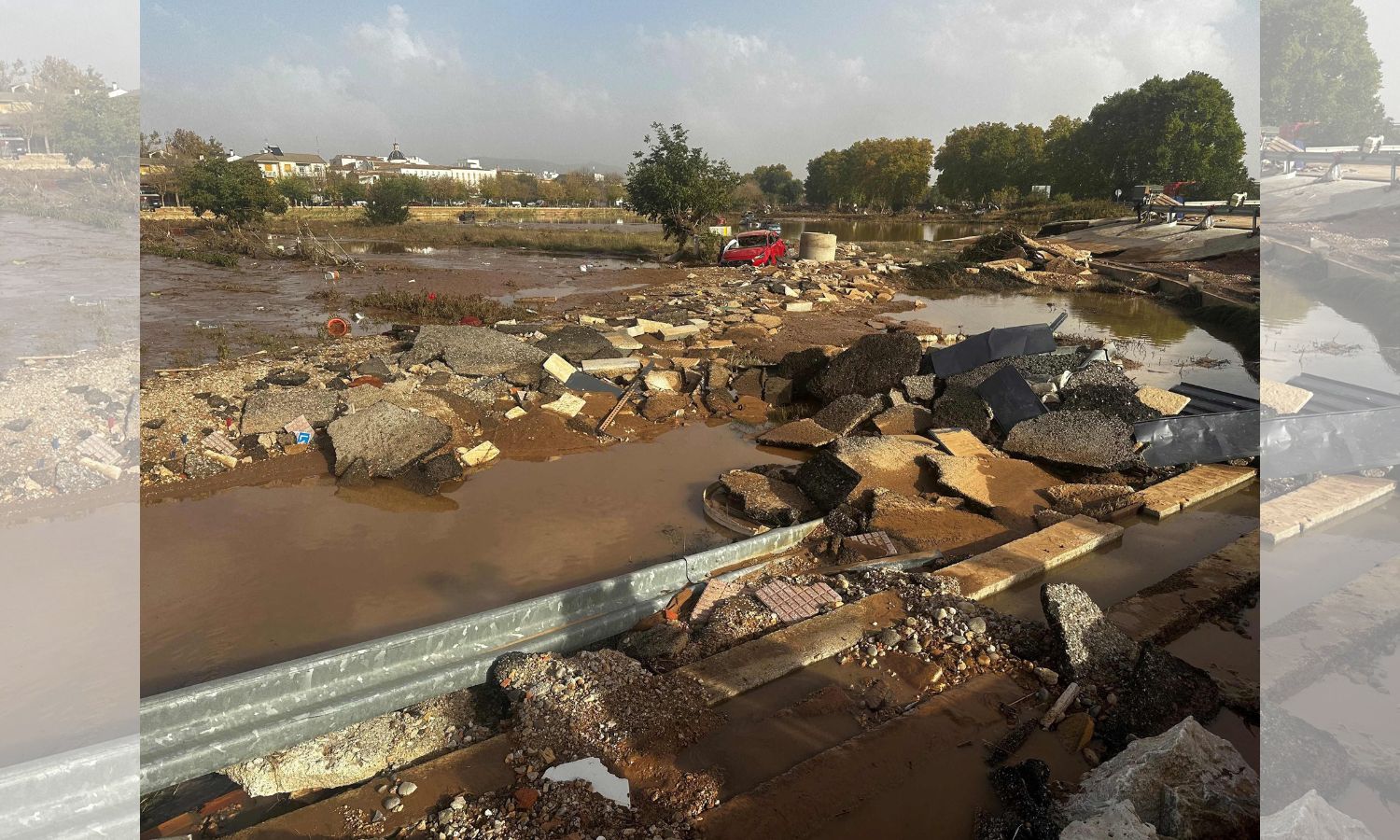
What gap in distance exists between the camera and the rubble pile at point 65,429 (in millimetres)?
6574

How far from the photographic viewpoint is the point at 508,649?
398cm

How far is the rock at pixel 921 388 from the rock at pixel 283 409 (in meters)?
6.72

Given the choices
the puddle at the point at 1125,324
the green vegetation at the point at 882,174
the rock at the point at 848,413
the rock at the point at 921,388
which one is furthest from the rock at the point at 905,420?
the green vegetation at the point at 882,174

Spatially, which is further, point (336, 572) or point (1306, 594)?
point (336, 572)

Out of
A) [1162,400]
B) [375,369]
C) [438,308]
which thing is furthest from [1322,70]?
[438,308]

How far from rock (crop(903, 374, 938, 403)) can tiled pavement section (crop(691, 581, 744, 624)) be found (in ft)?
14.8

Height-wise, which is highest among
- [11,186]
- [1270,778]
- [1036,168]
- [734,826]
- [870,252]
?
[1036,168]

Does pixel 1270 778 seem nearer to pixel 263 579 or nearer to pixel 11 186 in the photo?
pixel 263 579

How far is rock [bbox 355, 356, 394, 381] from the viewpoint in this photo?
9.39 meters

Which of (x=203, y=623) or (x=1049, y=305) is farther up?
(x=1049, y=305)

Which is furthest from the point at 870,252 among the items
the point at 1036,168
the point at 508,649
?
the point at 1036,168

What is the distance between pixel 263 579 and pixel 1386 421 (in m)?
9.80

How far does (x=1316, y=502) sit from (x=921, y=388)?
12.4 ft

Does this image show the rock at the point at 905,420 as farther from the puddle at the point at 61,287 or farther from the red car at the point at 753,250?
the red car at the point at 753,250
